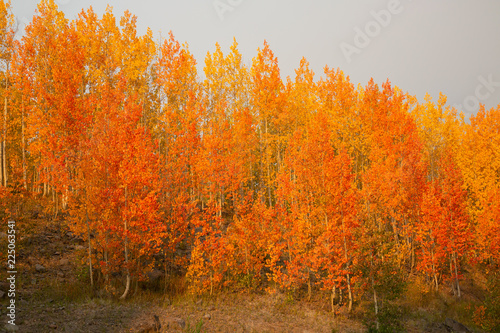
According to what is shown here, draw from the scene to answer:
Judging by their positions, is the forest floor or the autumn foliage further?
the autumn foliage

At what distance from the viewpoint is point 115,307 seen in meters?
12.4

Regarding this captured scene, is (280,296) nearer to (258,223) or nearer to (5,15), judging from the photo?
(258,223)

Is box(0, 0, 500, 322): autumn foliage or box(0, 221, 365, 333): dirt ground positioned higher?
box(0, 0, 500, 322): autumn foliage

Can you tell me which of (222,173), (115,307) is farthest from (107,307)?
(222,173)

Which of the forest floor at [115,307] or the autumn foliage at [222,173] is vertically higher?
the autumn foliage at [222,173]

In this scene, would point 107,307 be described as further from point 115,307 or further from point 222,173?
point 222,173

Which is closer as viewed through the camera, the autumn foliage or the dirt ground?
the dirt ground

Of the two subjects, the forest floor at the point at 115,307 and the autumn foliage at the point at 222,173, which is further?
the autumn foliage at the point at 222,173

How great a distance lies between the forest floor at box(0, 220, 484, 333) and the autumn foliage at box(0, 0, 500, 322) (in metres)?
1.07

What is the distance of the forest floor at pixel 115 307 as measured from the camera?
10695 millimetres

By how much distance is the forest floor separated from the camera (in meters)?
10.7

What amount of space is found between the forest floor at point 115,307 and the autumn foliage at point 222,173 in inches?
42.3

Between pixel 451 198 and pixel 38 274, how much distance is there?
1009 inches

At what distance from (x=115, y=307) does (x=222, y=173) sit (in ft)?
35.2
